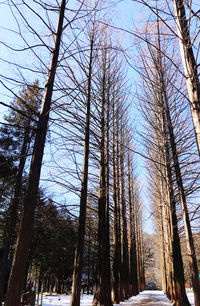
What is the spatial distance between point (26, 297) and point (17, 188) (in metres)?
4.56

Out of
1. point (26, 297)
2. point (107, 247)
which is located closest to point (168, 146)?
point (107, 247)

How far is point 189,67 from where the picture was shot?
2553 millimetres

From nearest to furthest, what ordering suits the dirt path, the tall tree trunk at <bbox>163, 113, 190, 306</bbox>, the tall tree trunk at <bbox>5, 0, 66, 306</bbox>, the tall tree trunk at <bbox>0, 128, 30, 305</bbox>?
the tall tree trunk at <bbox>5, 0, 66, 306</bbox>
the tall tree trunk at <bbox>163, 113, 190, 306</bbox>
the tall tree trunk at <bbox>0, 128, 30, 305</bbox>
the dirt path

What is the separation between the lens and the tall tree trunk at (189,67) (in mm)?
2293

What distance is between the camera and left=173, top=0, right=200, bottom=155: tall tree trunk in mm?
2293

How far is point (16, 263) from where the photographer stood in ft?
8.77

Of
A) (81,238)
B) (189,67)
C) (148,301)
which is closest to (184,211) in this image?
(81,238)

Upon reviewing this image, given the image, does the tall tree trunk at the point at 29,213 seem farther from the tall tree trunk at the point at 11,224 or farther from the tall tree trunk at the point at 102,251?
Result: the tall tree trunk at the point at 11,224

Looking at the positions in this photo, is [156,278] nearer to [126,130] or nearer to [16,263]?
[126,130]

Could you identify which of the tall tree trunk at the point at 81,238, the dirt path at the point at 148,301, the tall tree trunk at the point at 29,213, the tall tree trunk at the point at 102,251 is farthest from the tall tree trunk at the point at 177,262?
the tall tree trunk at the point at 29,213

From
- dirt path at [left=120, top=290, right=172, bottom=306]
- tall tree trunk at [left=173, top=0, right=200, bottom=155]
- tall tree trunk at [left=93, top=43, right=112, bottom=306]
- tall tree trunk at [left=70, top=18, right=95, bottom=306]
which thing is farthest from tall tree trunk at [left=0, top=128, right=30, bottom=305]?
tall tree trunk at [left=173, top=0, right=200, bottom=155]

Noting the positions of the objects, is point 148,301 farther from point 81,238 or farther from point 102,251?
point 81,238

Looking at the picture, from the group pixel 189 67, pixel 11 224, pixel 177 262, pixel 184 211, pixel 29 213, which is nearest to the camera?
pixel 189 67

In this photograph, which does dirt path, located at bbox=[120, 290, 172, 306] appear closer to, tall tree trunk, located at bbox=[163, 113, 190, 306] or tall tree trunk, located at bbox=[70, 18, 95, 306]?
tall tree trunk, located at bbox=[163, 113, 190, 306]
